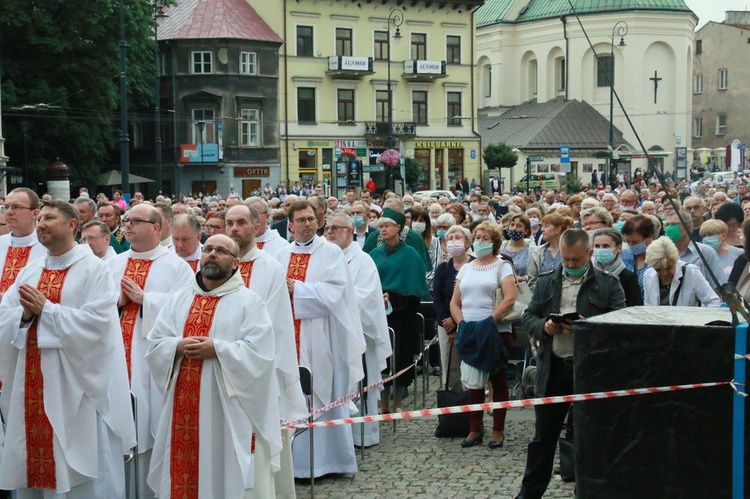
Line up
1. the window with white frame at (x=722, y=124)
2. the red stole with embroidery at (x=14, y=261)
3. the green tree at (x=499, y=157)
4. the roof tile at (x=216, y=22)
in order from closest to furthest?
the red stole with embroidery at (x=14, y=261)
the roof tile at (x=216, y=22)
the green tree at (x=499, y=157)
the window with white frame at (x=722, y=124)

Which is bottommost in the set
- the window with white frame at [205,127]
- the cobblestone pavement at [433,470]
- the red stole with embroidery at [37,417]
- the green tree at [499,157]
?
the cobblestone pavement at [433,470]

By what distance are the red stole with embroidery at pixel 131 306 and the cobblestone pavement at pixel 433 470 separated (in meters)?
1.69

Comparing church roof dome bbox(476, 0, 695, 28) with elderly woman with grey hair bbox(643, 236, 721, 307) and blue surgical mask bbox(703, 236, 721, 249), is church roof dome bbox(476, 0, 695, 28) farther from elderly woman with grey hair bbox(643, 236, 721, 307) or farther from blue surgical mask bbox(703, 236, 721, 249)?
elderly woman with grey hair bbox(643, 236, 721, 307)

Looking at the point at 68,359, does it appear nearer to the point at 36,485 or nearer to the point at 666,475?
the point at 36,485

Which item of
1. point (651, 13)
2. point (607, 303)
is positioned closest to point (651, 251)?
point (607, 303)

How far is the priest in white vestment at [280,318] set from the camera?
7023 millimetres

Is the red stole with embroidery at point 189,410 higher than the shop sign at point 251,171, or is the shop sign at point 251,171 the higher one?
the shop sign at point 251,171

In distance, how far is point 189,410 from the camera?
6391 mm

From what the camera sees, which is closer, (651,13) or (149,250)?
(149,250)

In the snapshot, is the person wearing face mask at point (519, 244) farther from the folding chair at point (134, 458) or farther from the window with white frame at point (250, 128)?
the window with white frame at point (250, 128)

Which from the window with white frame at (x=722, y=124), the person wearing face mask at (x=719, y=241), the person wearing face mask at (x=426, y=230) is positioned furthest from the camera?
the window with white frame at (x=722, y=124)

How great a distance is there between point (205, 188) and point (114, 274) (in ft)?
156

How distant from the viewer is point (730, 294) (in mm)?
3707

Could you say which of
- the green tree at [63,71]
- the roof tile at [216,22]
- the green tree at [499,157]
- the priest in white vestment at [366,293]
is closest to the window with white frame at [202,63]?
the roof tile at [216,22]
